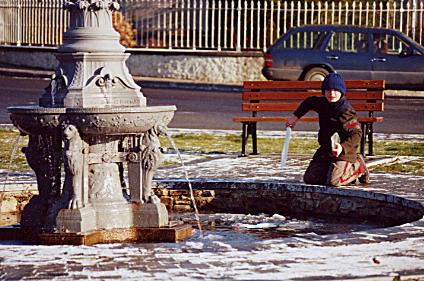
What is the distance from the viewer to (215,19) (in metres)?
33.0

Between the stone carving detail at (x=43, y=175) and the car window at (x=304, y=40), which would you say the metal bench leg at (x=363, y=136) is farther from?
the car window at (x=304, y=40)

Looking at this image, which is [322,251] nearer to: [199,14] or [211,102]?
[211,102]

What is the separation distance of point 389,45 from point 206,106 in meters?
6.58

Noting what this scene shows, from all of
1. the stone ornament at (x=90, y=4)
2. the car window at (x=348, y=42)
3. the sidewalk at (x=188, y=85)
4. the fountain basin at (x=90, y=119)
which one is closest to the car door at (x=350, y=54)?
the car window at (x=348, y=42)

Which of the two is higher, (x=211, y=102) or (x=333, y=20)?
(x=333, y=20)

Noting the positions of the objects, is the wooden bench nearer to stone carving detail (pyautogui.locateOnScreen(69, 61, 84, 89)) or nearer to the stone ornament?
the stone ornament

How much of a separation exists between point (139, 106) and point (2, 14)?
1072 inches

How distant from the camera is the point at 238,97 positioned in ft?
90.9

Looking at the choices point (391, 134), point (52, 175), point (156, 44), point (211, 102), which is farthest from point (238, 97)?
point (52, 175)

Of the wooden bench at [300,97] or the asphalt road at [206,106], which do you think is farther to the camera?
the asphalt road at [206,106]

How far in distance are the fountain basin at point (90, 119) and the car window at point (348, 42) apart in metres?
20.0

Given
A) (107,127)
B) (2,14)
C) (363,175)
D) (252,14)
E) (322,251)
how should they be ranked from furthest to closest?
1. (2,14)
2. (252,14)
3. (363,175)
4. (107,127)
5. (322,251)

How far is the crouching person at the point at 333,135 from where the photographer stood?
37.2ft

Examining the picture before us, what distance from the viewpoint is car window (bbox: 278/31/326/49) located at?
29062 mm
